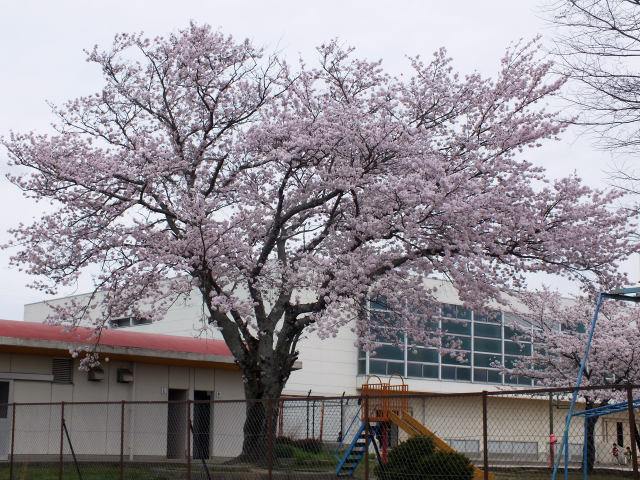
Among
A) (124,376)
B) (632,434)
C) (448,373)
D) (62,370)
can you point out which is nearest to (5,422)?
(62,370)

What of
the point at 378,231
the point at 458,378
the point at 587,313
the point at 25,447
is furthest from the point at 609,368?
the point at 25,447

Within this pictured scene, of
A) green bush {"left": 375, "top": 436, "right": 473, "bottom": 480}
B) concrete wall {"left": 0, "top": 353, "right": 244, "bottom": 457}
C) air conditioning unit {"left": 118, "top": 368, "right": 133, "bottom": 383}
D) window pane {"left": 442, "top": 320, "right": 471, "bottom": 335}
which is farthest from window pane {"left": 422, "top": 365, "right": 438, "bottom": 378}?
green bush {"left": 375, "top": 436, "right": 473, "bottom": 480}

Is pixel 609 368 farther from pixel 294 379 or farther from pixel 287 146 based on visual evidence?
pixel 287 146

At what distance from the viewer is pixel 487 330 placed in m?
43.9

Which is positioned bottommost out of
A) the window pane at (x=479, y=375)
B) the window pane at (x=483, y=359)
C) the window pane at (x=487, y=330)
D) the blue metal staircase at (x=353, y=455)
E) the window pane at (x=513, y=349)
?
the blue metal staircase at (x=353, y=455)

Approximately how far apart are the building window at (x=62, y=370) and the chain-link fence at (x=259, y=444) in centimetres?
77

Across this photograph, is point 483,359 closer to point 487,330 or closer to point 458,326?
point 487,330

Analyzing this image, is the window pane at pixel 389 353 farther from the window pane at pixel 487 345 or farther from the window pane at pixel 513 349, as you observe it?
the window pane at pixel 513 349

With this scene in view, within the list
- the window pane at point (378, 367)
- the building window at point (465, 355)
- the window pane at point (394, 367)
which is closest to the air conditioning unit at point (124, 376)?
the building window at point (465, 355)

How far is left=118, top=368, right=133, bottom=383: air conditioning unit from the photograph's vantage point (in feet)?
79.6

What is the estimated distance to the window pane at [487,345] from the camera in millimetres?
43531

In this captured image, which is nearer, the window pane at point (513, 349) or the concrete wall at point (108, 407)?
the concrete wall at point (108, 407)

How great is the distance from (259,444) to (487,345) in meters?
27.1

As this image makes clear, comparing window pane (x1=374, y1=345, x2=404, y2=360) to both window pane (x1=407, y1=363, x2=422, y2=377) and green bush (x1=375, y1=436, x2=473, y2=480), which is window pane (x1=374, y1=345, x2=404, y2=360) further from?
green bush (x1=375, y1=436, x2=473, y2=480)
